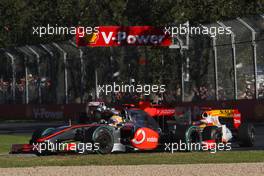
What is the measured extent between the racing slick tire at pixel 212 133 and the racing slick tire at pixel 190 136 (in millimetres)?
125

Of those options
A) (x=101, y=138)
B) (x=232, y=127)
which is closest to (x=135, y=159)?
(x=101, y=138)

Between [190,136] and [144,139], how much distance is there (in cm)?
97

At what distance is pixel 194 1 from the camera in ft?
135

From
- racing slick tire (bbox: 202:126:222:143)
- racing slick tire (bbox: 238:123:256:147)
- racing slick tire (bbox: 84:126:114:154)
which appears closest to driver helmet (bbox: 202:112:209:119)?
racing slick tire (bbox: 202:126:222:143)

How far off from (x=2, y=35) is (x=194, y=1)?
1628 cm

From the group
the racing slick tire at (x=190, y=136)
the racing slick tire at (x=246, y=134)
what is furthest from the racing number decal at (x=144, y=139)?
the racing slick tire at (x=246, y=134)

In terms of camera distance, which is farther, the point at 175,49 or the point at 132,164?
the point at 175,49

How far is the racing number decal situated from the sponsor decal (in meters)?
16.9

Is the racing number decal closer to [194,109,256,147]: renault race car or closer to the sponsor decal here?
[194,109,256,147]: renault race car

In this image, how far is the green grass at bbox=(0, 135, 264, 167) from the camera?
53.2 feet

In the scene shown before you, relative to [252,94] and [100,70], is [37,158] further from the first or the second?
[100,70]

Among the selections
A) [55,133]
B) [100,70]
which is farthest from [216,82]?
[55,133]

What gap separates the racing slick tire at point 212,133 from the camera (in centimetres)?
1861

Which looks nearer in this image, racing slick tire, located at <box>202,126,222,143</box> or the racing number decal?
the racing number decal
